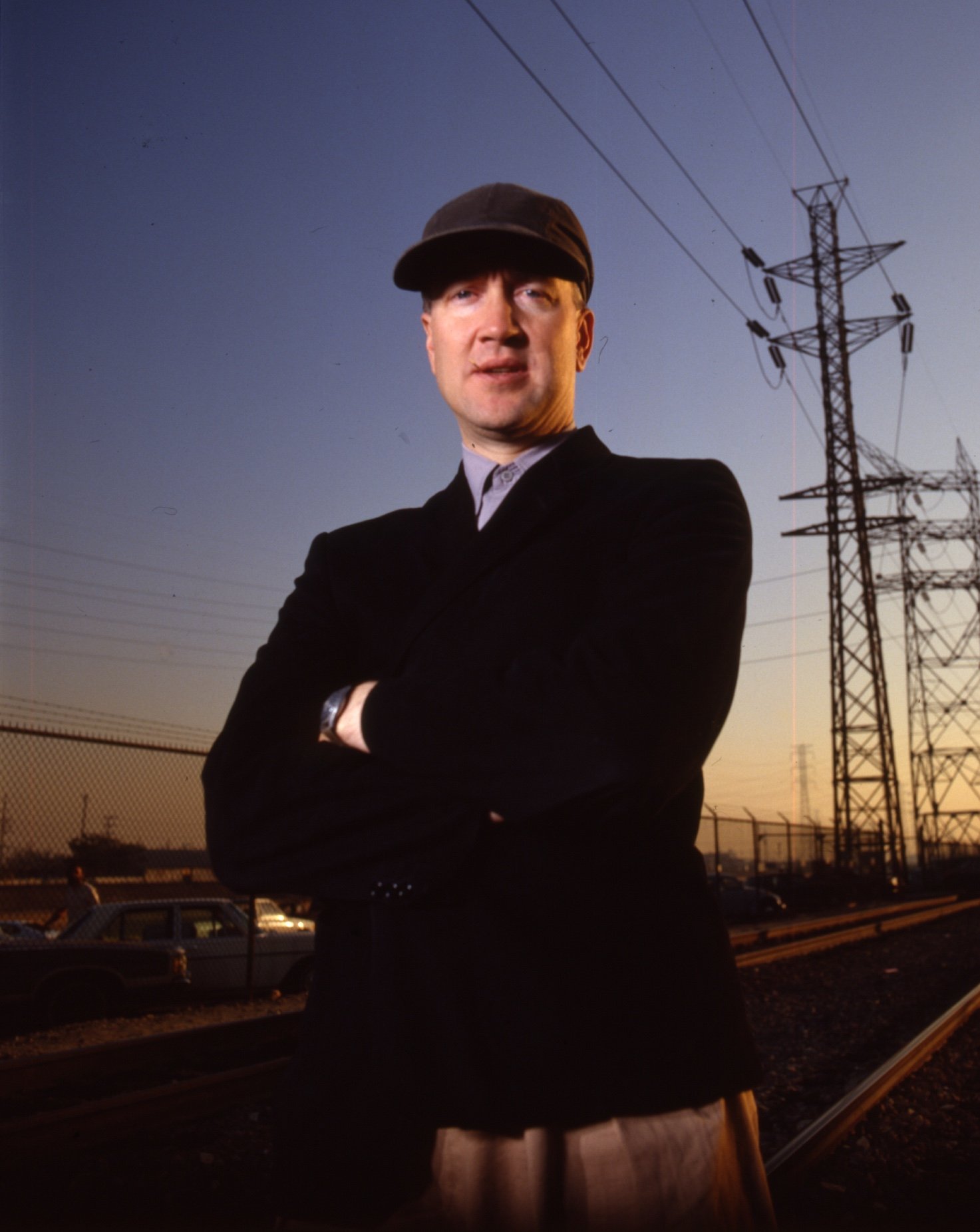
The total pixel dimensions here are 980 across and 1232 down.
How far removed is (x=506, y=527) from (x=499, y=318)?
1.04 feet

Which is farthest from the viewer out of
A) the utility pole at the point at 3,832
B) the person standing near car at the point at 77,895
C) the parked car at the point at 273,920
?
the parked car at the point at 273,920

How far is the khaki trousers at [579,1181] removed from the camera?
3.82 feet

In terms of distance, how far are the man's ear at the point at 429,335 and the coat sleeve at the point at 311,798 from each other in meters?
0.33

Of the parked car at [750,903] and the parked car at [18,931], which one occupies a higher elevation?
the parked car at [18,931]

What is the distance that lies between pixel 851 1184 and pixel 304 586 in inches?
171

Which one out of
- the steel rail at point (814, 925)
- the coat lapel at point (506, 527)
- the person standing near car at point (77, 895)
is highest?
the coat lapel at point (506, 527)

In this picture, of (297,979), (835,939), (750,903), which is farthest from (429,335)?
(750,903)

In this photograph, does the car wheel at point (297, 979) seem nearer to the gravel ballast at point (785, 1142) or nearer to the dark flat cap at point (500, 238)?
the gravel ballast at point (785, 1142)

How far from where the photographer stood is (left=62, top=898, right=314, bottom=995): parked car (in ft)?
33.1

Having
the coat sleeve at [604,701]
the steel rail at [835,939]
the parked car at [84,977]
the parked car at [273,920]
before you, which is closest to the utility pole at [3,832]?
the parked car at [84,977]

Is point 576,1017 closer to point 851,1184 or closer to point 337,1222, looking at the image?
point 337,1222

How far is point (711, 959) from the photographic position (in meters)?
1.28

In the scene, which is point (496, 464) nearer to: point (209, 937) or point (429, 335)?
point (429, 335)

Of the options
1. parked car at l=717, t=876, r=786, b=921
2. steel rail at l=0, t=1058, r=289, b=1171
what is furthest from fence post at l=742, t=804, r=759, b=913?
steel rail at l=0, t=1058, r=289, b=1171
